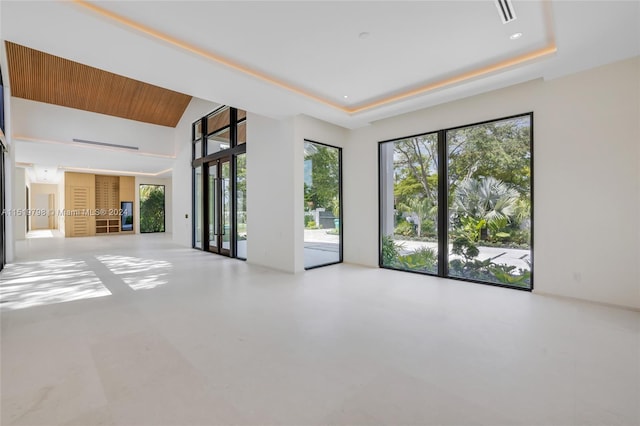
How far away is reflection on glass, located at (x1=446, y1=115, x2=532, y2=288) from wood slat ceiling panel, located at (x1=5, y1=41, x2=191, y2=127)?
8.83 m

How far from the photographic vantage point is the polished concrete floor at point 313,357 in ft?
6.14

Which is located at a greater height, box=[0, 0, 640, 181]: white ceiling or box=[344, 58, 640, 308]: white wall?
box=[0, 0, 640, 181]: white ceiling

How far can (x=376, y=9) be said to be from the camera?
2953 millimetres

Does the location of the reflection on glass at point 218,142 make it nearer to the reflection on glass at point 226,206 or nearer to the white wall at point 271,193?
the reflection on glass at point 226,206

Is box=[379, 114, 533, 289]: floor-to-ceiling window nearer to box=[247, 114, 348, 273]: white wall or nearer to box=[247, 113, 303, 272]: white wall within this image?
box=[247, 114, 348, 273]: white wall

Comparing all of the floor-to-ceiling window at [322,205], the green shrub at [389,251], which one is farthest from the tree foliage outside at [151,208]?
the green shrub at [389,251]

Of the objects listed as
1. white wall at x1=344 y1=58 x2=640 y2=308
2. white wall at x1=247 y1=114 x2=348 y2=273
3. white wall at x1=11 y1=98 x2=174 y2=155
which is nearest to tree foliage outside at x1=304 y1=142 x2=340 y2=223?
white wall at x1=247 y1=114 x2=348 y2=273

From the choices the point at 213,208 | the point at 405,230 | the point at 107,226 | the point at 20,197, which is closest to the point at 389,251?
the point at 405,230

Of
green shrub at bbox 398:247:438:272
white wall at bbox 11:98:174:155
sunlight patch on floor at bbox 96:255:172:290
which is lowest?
sunlight patch on floor at bbox 96:255:172:290

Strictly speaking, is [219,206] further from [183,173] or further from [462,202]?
[462,202]

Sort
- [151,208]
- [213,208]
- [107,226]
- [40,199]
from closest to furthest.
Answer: [213,208], [107,226], [151,208], [40,199]

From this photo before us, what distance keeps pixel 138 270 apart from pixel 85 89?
20.1 feet

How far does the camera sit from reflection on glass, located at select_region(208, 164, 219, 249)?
8609mm

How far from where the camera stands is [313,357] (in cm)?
255
